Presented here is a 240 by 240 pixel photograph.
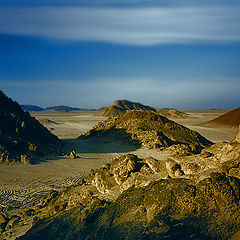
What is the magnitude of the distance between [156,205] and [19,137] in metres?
15.2

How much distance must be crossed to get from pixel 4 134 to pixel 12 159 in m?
3.07

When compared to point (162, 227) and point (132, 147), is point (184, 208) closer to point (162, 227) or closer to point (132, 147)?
point (162, 227)

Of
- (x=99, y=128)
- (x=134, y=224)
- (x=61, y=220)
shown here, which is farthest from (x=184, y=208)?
(x=99, y=128)

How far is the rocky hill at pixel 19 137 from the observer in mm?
15109

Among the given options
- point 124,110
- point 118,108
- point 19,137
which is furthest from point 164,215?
point 118,108

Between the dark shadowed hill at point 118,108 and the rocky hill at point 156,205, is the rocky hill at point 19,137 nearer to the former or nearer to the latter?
the rocky hill at point 156,205

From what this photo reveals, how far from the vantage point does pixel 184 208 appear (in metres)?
4.27

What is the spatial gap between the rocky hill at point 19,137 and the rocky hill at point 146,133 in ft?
20.2

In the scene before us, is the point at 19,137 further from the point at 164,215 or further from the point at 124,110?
the point at 124,110

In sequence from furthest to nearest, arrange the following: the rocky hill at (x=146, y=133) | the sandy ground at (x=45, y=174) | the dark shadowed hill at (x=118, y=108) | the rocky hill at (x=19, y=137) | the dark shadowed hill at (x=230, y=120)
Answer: the dark shadowed hill at (x=118, y=108) < the dark shadowed hill at (x=230, y=120) < the rocky hill at (x=146, y=133) < the rocky hill at (x=19, y=137) < the sandy ground at (x=45, y=174)

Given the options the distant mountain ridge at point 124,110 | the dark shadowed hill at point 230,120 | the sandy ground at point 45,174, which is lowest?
the sandy ground at point 45,174

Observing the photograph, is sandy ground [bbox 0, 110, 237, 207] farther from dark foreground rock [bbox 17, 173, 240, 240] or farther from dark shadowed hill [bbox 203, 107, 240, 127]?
dark shadowed hill [bbox 203, 107, 240, 127]

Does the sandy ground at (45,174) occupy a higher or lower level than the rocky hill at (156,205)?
lower

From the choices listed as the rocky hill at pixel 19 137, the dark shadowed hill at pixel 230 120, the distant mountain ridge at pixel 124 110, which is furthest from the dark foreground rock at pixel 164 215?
the distant mountain ridge at pixel 124 110
